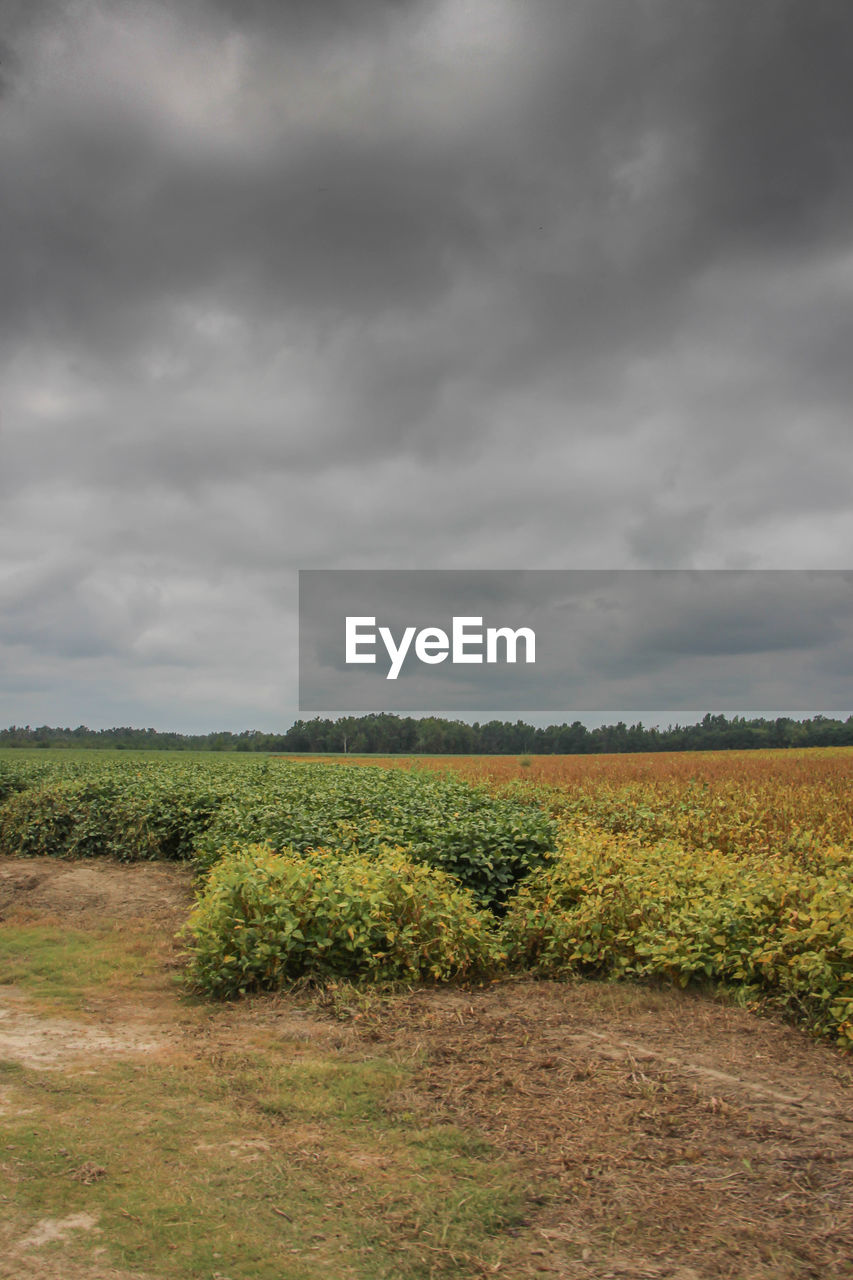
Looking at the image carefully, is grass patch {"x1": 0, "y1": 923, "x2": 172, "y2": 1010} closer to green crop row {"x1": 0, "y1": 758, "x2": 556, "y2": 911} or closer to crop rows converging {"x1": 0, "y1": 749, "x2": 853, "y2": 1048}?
crop rows converging {"x1": 0, "y1": 749, "x2": 853, "y2": 1048}

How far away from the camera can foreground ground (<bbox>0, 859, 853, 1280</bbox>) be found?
287 cm

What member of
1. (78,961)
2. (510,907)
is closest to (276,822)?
(78,961)

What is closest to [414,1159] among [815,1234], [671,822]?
[815,1234]

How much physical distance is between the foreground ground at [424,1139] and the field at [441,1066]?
16 millimetres

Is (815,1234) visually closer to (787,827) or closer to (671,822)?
(671,822)

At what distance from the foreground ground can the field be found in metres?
0.02

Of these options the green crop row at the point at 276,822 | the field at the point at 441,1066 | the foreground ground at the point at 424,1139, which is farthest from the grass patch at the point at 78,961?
the green crop row at the point at 276,822

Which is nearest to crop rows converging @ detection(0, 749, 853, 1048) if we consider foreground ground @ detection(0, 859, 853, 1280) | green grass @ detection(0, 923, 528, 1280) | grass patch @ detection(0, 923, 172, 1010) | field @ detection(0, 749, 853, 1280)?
field @ detection(0, 749, 853, 1280)

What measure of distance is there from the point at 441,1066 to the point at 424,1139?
857 millimetres

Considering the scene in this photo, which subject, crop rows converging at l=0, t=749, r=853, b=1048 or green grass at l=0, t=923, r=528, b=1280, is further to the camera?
crop rows converging at l=0, t=749, r=853, b=1048

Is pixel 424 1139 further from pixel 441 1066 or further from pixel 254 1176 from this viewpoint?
pixel 441 1066

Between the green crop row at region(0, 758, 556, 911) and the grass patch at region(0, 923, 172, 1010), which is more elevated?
the green crop row at region(0, 758, 556, 911)

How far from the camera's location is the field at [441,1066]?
9.70ft

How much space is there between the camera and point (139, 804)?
14.0 meters
